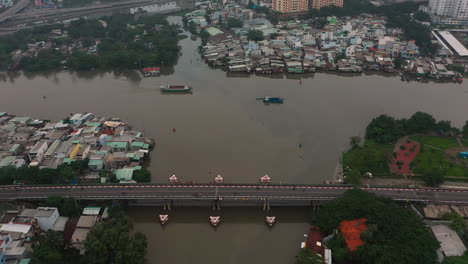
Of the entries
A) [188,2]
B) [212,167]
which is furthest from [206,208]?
[188,2]

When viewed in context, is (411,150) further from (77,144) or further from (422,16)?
(422,16)

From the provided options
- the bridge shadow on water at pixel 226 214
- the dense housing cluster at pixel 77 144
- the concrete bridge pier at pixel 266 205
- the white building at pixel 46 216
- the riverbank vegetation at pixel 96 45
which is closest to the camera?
the white building at pixel 46 216

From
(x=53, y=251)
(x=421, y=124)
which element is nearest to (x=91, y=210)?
(x=53, y=251)

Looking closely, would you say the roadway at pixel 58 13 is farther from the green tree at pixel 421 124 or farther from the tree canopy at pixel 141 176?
the green tree at pixel 421 124

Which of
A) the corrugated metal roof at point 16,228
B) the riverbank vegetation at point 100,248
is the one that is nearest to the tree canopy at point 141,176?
the riverbank vegetation at point 100,248

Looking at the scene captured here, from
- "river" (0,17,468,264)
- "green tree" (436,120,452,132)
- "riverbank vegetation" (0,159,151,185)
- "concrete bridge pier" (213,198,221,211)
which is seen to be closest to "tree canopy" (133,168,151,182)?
"riverbank vegetation" (0,159,151,185)

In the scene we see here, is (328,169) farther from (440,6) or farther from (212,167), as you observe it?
(440,6)

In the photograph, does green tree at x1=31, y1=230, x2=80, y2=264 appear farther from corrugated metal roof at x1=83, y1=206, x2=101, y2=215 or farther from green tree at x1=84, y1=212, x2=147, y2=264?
corrugated metal roof at x1=83, y1=206, x2=101, y2=215

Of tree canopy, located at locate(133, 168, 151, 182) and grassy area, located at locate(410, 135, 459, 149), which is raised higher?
tree canopy, located at locate(133, 168, 151, 182)
